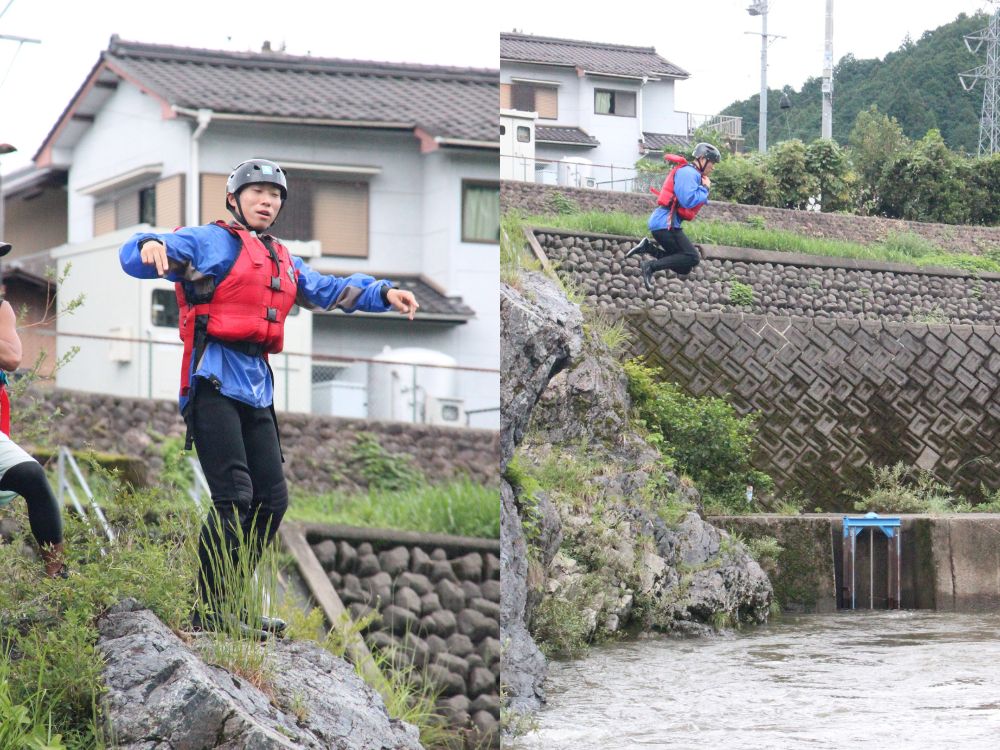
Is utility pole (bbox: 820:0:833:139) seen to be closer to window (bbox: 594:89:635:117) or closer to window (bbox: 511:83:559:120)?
window (bbox: 594:89:635:117)

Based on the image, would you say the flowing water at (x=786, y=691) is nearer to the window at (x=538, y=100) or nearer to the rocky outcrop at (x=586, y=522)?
the rocky outcrop at (x=586, y=522)

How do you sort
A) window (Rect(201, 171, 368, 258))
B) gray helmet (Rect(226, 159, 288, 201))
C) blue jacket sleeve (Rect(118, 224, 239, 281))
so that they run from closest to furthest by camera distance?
1. blue jacket sleeve (Rect(118, 224, 239, 281))
2. gray helmet (Rect(226, 159, 288, 201))
3. window (Rect(201, 171, 368, 258))

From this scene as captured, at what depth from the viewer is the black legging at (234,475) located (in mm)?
3051

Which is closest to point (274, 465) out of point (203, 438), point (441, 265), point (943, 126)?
point (203, 438)

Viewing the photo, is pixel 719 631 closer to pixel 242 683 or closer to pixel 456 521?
pixel 456 521

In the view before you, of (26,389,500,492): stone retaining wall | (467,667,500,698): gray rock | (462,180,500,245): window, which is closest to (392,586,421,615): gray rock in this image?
(467,667,500,698): gray rock

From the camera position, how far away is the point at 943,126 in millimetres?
4695

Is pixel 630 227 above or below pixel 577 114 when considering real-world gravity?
below

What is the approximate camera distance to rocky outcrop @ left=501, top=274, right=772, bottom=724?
4.41 metres

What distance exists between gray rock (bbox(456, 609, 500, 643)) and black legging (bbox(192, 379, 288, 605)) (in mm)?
2173

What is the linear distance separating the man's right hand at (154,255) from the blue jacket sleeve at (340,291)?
1.40ft

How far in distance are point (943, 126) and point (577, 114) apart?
136 cm

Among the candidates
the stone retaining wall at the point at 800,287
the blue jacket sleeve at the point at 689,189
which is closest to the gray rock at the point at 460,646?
the stone retaining wall at the point at 800,287

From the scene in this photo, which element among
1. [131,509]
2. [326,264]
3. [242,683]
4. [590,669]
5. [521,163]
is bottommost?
[590,669]
